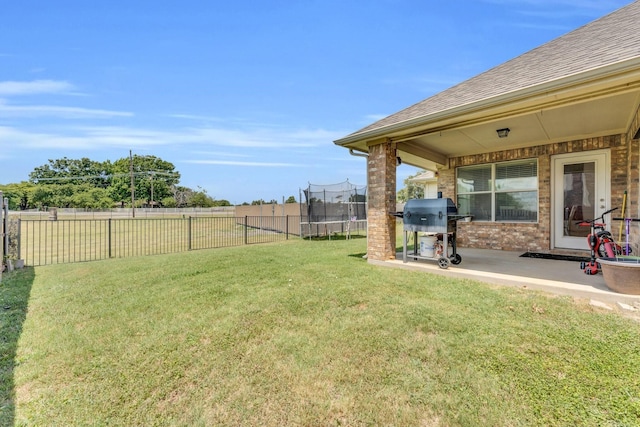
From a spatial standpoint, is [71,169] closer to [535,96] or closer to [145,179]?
[145,179]

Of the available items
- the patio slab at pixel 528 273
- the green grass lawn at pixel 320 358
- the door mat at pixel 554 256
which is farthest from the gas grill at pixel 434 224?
the door mat at pixel 554 256

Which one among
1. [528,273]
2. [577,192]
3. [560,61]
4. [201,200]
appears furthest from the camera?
[201,200]

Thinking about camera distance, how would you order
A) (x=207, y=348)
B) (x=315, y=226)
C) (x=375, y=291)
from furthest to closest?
1. (x=315, y=226)
2. (x=375, y=291)
3. (x=207, y=348)

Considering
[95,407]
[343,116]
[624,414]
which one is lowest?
[95,407]

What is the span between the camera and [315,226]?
1194 centimetres

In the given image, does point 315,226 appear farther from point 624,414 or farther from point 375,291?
point 624,414

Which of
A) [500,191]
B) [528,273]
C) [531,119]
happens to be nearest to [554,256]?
[500,191]

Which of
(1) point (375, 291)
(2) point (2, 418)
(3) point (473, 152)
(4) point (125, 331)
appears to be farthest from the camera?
(3) point (473, 152)

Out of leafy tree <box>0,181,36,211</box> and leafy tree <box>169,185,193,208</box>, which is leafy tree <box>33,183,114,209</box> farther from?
leafy tree <box>169,185,193,208</box>

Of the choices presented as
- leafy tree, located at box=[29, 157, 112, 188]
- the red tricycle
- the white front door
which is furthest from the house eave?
leafy tree, located at box=[29, 157, 112, 188]

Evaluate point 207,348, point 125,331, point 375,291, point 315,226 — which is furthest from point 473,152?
point 125,331

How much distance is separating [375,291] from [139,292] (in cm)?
343

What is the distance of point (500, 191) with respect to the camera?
7.23m

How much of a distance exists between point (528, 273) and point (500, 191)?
A: 3273 millimetres
